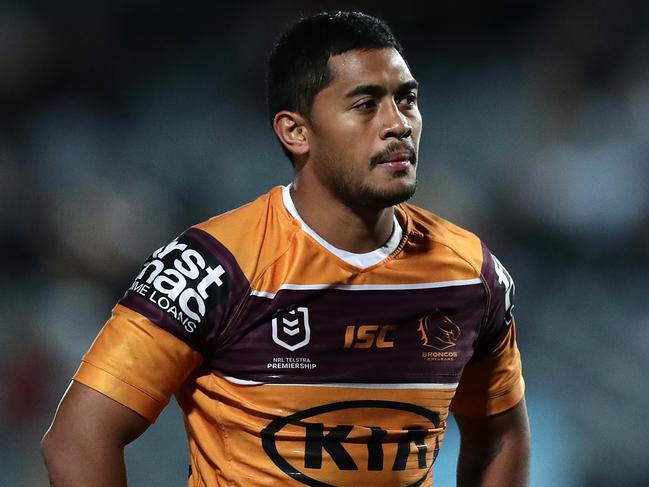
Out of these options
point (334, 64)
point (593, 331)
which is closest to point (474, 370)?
point (334, 64)

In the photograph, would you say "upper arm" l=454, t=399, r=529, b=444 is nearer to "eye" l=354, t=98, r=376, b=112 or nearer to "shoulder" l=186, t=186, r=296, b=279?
"shoulder" l=186, t=186, r=296, b=279

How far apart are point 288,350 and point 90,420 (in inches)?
18.2

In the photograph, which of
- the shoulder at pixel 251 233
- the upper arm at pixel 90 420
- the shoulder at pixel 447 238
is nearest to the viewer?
the upper arm at pixel 90 420

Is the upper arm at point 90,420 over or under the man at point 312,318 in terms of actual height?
under

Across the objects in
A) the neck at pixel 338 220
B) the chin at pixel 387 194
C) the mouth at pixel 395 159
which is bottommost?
the neck at pixel 338 220

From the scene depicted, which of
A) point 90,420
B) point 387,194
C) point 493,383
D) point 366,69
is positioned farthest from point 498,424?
point 90,420

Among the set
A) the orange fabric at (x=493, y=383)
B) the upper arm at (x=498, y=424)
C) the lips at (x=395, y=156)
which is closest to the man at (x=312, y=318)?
the lips at (x=395, y=156)

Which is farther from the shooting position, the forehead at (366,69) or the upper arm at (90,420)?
the forehead at (366,69)

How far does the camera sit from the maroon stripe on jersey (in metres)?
2.32

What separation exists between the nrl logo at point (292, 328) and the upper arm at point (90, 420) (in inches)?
14.2

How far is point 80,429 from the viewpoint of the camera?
2.17 metres

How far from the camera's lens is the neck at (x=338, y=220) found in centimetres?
248

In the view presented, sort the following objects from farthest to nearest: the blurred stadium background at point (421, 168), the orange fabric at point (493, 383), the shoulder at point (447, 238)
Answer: the blurred stadium background at point (421, 168) → the orange fabric at point (493, 383) → the shoulder at point (447, 238)

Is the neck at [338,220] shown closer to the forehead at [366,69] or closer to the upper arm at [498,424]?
the forehead at [366,69]
